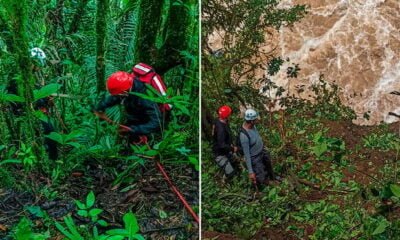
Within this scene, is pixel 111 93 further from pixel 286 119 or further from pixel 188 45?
pixel 286 119

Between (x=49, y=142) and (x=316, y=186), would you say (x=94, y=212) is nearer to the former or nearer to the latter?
(x=49, y=142)

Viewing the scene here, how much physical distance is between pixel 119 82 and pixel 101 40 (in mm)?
227

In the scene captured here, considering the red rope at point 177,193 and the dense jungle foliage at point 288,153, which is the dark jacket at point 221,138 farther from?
the red rope at point 177,193

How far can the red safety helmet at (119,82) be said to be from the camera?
3.50 metres

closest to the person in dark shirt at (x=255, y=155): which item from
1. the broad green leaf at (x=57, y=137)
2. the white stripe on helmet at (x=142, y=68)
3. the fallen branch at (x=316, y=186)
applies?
the fallen branch at (x=316, y=186)

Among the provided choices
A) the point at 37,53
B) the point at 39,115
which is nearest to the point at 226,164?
the point at 39,115

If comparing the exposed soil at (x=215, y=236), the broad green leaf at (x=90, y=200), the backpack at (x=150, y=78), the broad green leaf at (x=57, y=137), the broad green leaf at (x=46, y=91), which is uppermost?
the backpack at (x=150, y=78)

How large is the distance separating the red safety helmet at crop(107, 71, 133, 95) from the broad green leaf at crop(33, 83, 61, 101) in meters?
0.26

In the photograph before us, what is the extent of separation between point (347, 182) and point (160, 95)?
1018 mm

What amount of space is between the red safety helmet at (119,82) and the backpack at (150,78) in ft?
0.14

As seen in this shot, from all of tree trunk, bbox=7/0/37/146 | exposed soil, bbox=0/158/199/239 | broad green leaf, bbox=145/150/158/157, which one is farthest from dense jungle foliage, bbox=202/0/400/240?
tree trunk, bbox=7/0/37/146

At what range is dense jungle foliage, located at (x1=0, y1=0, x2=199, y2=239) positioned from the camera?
3.47 m

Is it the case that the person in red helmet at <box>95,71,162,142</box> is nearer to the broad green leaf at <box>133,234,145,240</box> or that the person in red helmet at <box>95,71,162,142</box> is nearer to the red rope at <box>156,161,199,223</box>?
the red rope at <box>156,161,199,223</box>

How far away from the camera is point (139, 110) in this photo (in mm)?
3531
